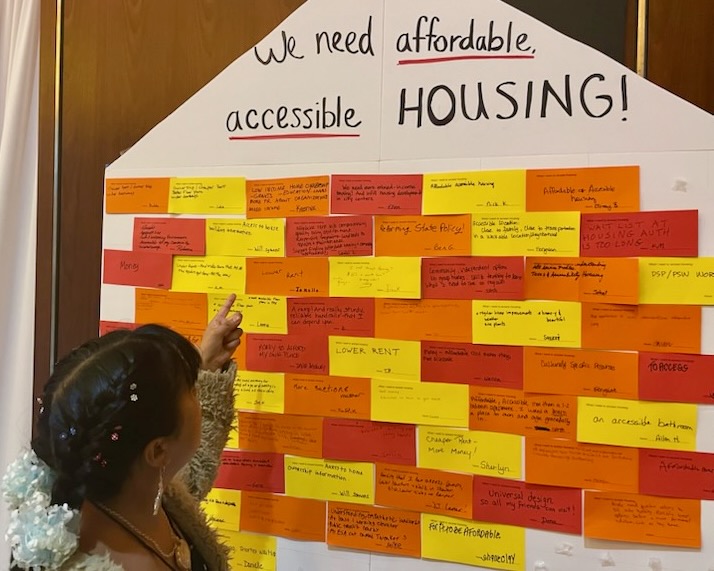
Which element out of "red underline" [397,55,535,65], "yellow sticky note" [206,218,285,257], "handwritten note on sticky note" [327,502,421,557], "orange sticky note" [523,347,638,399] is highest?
"red underline" [397,55,535,65]

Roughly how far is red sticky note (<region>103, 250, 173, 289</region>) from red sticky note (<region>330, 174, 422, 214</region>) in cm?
33

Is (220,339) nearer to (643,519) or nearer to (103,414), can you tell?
(103,414)

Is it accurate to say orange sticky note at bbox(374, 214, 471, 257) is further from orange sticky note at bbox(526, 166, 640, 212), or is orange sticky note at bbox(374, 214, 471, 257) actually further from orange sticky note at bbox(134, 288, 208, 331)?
orange sticky note at bbox(134, 288, 208, 331)

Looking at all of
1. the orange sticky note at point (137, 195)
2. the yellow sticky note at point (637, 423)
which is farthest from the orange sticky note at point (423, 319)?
the orange sticky note at point (137, 195)

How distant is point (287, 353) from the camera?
1169 mm

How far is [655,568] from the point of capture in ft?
3.24

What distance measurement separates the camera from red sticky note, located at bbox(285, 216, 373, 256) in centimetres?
112

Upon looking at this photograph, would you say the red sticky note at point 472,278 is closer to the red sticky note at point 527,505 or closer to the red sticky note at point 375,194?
the red sticky note at point 375,194

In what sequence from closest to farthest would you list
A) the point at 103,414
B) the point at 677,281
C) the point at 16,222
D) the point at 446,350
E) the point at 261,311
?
1. the point at 103,414
2. the point at 677,281
3. the point at 446,350
4. the point at 261,311
5. the point at 16,222

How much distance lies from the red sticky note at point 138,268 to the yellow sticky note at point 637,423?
72 cm

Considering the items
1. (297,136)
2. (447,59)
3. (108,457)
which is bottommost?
(108,457)

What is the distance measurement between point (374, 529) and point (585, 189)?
0.61 metres

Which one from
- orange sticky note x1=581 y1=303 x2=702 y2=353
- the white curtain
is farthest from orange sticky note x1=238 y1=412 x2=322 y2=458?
the white curtain

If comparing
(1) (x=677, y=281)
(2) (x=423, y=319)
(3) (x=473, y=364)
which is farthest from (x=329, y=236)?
(1) (x=677, y=281)
